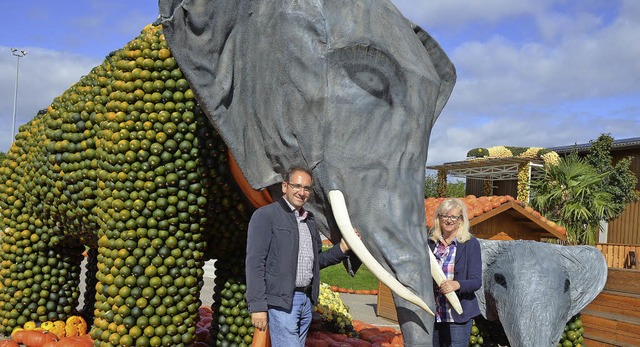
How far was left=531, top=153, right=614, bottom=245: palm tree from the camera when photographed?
14523 millimetres

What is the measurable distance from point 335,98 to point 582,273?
2467 millimetres

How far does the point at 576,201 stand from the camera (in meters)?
14.7

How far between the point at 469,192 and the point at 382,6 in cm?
2331

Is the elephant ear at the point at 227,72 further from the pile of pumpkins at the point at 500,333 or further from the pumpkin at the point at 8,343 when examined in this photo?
the pumpkin at the point at 8,343

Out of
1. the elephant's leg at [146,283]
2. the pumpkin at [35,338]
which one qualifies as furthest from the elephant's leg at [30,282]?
the elephant's leg at [146,283]

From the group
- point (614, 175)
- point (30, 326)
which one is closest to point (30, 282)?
point (30, 326)

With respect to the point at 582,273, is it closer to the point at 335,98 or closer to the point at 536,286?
Result: the point at 536,286

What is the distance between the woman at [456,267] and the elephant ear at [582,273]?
2.62 ft

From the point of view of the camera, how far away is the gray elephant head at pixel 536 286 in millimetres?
3652

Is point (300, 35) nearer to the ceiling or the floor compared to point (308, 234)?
nearer to the ceiling

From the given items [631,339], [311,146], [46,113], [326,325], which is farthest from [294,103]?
[631,339]

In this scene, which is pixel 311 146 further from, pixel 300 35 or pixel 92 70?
pixel 92 70

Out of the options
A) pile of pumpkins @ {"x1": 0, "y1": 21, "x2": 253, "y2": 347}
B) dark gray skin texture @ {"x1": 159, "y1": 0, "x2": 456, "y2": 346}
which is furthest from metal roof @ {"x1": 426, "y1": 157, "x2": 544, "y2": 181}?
dark gray skin texture @ {"x1": 159, "y1": 0, "x2": 456, "y2": 346}

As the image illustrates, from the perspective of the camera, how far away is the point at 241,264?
4.09m
